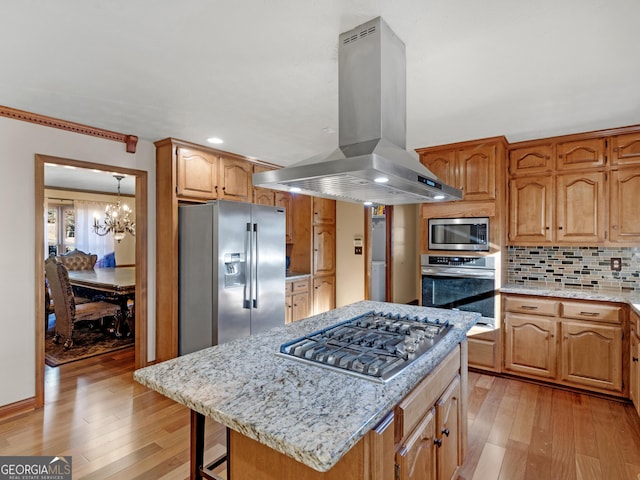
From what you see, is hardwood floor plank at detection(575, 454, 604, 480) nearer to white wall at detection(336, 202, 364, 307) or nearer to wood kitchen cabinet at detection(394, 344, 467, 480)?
wood kitchen cabinet at detection(394, 344, 467, 480)

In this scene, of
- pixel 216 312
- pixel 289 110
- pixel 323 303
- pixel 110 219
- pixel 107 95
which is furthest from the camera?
pixel 110 219

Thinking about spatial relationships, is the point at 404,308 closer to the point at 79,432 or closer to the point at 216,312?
the point at 216,312

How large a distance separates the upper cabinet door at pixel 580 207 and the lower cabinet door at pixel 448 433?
219cm

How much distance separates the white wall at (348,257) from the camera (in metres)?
5.14

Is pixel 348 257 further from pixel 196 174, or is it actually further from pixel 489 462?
pixel 489 462

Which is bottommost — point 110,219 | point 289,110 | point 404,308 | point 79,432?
point 79,432

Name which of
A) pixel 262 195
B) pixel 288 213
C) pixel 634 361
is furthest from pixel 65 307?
pixel 634 361

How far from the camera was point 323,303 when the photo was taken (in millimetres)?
5125

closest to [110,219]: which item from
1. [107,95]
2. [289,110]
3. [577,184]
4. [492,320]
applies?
[107,95]

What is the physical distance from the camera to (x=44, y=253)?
2.83 m

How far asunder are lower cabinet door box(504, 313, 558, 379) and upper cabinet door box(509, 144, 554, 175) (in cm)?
137

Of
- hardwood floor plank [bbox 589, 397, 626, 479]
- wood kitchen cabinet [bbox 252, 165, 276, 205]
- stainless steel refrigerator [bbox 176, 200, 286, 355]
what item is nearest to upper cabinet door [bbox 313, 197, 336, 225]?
wood kitchen cabinet [bbox 252, 165, 276, 205]

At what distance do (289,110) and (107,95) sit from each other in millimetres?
1234

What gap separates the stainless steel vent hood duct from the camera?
1488 mm
